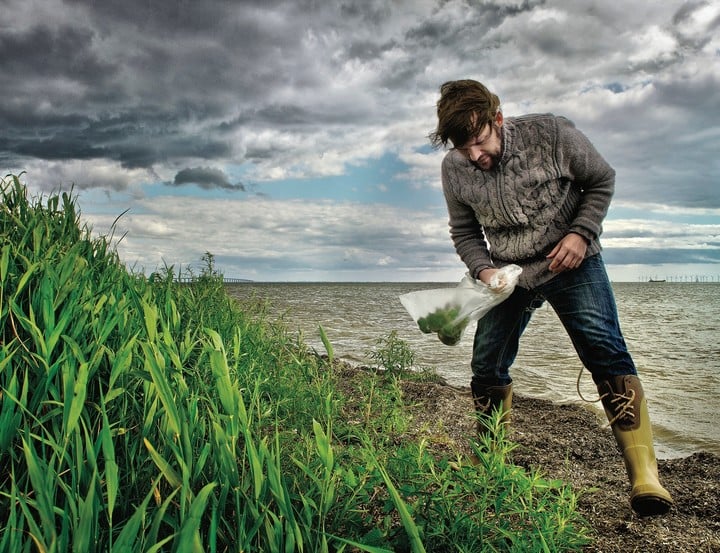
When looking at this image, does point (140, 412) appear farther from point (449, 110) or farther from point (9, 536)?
point (449, 110)

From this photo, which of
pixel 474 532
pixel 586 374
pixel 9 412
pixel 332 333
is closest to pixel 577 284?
pixel 474 532

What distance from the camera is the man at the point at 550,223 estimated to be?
2922 millimetres

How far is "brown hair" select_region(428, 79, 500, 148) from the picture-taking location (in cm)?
284

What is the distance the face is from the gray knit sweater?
47 millimetres

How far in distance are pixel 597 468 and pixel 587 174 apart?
192 cm

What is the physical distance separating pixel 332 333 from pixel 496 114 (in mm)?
Answer: 8612

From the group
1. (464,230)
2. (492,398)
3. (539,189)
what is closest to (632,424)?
(492,398)

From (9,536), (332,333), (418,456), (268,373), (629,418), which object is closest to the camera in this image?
(9,536)

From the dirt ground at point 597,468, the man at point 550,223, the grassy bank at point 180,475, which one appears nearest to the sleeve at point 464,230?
the man at point 550,223

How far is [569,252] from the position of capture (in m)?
2.98

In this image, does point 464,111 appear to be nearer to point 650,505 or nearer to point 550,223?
point 550,223

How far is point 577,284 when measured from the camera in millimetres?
3062

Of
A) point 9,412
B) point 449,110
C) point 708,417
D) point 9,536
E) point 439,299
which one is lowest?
point 708,417

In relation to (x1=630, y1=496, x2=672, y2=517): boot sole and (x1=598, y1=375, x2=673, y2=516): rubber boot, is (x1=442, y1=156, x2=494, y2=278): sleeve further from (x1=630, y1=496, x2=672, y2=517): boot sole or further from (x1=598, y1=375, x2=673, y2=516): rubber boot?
(x1=630, y1=496, x2=672, y2=517): boot sole
